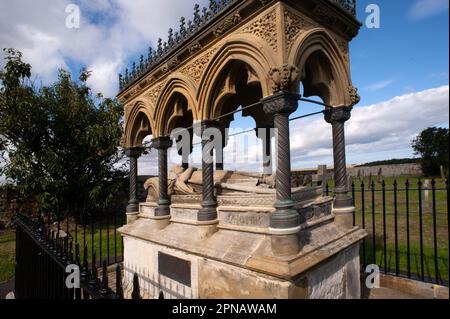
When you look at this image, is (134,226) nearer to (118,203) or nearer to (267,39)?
(267,39)

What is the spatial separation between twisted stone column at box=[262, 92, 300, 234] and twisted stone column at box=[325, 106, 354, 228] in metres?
1.57

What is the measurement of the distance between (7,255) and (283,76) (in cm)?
1047

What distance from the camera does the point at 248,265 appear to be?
3.51m

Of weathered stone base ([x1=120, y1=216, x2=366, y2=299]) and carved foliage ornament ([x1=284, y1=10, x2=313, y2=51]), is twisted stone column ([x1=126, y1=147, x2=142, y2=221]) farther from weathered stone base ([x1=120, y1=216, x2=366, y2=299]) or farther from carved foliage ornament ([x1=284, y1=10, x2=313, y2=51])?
carved foliage ornament ([x1=284, y1=10, x2=313, y2=51])

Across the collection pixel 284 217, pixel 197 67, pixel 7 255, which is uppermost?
pixel 197 67

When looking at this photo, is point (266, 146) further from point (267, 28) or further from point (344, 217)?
point (267, 28)

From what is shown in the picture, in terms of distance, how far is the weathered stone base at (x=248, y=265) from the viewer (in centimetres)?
336

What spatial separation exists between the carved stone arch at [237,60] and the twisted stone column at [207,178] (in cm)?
29

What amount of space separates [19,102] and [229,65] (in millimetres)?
10571

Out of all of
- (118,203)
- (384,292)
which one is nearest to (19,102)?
(118,203)

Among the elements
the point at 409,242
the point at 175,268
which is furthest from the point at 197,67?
the point at 409,242

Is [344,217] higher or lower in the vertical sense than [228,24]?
lower

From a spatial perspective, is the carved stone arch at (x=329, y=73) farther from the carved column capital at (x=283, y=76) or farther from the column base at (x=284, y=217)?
the column base at (x=284, y=217)

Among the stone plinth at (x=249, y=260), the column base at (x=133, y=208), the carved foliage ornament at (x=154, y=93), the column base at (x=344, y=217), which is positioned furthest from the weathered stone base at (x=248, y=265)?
the carved foliage ornament at (x=154, y=93)
